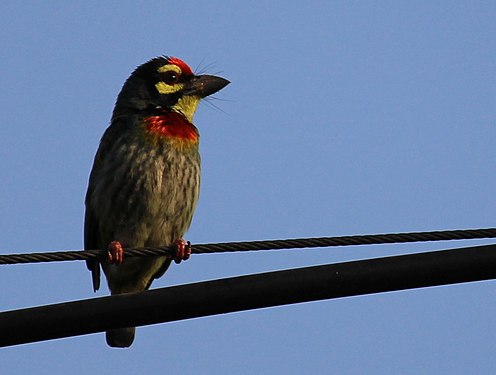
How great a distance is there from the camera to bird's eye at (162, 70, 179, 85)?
354 inches

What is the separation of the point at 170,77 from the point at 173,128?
0.65 m

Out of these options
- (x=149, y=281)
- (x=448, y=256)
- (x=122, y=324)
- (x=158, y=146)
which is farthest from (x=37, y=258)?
(x=149, y=281)

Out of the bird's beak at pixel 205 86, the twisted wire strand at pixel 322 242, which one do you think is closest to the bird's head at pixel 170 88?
the bird's beak at pixel 205 86

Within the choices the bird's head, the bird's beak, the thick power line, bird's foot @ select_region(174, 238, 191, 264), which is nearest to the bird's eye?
the bird's head

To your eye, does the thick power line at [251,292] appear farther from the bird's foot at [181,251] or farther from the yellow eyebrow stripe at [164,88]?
the yellow eyebrow stripe at [164,88]

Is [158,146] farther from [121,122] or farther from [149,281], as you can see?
[149,281]

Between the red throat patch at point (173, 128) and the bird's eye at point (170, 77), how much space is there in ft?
1.07

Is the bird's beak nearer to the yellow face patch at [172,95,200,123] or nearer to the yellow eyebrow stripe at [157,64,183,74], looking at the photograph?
the yellow face patch at [172,95,200,123]

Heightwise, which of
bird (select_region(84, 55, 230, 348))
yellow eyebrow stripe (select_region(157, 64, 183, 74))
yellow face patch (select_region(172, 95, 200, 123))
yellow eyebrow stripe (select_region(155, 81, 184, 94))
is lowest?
bird (select_region(84, 55, 230, 348))

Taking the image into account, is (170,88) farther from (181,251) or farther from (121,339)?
(121,339)

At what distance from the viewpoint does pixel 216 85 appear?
8969mm

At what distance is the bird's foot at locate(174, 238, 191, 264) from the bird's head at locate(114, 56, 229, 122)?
1.49 m

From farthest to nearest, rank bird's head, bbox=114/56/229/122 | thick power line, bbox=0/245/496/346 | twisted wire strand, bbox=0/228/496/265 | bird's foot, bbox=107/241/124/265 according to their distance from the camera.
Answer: bird's head, bbox=114/56/229/122 → bird's foot, bbox=107/241/124/265 → twisted wire strand, bbox=0/228/496/265 → thick power line, bbox=0/245/496/346

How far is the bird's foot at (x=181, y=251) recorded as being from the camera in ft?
25.4
